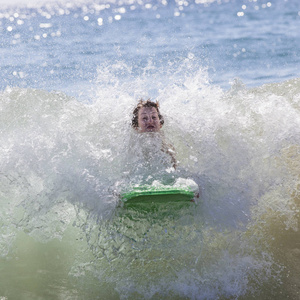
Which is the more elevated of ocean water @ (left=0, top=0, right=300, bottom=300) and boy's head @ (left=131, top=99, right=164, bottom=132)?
boy's head @ (left=131, top=99, right=164, bottom=132)

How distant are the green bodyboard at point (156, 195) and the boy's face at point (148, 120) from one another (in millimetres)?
937

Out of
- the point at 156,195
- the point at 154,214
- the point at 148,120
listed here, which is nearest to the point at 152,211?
the point at 154,214

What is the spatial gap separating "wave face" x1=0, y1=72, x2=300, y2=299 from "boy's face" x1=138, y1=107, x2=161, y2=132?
0.13 m

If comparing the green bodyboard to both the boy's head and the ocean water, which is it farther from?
the boy's head

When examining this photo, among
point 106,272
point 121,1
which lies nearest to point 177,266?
point 106,272

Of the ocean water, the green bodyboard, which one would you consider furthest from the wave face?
the green bodyboard

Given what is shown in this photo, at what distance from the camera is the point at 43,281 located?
248 cm

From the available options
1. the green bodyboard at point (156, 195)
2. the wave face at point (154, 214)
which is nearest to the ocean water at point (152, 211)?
the wave face at point (154, 214)

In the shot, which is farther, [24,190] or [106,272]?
[24,190]

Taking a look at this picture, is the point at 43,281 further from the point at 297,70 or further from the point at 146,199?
the point at 297,70

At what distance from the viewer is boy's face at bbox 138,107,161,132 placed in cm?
337

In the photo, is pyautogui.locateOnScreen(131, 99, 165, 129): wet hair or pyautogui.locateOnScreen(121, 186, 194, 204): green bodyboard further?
pyautogui.locateOnScreen(131, 99, 165, 129): wet hair

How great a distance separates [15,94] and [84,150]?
1.43 metres

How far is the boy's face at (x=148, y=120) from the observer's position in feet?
11.0
